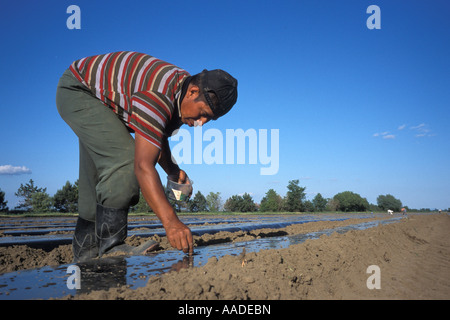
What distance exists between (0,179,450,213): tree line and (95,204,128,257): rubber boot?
19.5 m

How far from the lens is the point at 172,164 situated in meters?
2.54

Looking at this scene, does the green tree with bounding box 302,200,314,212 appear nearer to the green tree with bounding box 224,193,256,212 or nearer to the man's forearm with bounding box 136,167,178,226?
the green tree with bounding box 224,193,256,212

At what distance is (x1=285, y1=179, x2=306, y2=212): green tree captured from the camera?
5041cm

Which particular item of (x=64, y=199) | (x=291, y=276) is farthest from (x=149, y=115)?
(x=64, y=199)

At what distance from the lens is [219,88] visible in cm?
190

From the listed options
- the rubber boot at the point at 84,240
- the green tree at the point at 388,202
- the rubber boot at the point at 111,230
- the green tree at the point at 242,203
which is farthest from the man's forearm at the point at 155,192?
the green tree at the point at 388,202

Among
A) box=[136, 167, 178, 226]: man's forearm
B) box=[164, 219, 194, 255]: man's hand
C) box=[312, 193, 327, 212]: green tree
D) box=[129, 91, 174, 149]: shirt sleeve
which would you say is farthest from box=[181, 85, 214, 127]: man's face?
box=[312, 193, 327, 212]: green tree

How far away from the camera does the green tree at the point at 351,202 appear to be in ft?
227

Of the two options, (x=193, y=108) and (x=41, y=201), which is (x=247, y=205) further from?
(x=193, y=108)

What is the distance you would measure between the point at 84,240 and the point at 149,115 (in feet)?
3.89
